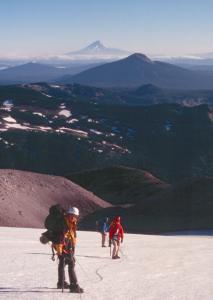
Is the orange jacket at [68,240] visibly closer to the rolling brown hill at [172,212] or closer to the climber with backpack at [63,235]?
the climber with backpack at [63,235]

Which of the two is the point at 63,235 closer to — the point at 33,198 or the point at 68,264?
the point at 68,264

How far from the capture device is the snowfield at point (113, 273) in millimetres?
14141

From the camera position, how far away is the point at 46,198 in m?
58.5

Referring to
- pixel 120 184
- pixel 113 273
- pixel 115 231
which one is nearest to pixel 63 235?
pixel 113 273

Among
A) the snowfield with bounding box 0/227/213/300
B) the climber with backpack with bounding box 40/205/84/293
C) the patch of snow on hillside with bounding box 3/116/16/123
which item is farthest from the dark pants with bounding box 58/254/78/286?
the patch of snow on hillside with bounding box 3/116/16/123

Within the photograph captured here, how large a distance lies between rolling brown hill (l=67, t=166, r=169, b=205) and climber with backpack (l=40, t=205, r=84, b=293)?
62740 millimetres

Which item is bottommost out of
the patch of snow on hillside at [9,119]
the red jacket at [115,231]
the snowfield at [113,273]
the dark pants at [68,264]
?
the patch of snow on hillside at [9,119]

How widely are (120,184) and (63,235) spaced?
7897cm

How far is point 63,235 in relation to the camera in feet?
42.2

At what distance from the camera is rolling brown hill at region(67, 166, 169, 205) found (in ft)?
266

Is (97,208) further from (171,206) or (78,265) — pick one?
(78,265)

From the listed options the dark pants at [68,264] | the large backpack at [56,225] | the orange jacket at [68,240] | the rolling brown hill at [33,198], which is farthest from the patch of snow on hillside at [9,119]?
the large backpack at [56,225]

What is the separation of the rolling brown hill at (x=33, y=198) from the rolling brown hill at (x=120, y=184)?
13.9 metres

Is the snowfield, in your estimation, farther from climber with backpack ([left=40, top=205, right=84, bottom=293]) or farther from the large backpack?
the large backpack
